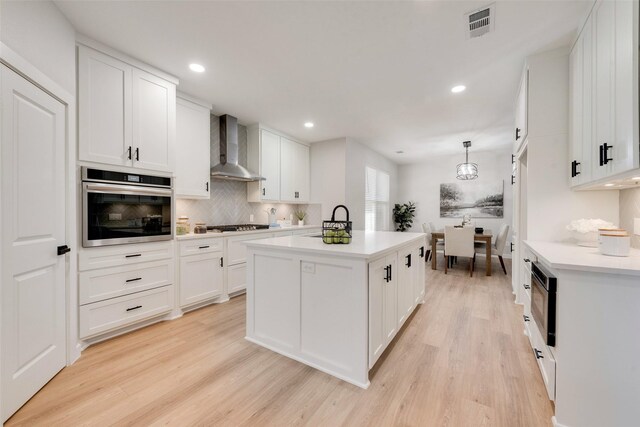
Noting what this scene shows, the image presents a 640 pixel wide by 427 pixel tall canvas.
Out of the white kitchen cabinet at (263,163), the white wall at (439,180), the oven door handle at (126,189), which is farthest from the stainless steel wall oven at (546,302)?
the white wall at (439,180)

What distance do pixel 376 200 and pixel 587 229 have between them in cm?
460

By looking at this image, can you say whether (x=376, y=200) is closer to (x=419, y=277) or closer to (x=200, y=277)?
(x=419, y=277)

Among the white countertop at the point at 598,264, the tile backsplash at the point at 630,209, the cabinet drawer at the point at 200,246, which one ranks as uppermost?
the tile backsplash at the point at 630,209

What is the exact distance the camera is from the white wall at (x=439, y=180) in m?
6.39

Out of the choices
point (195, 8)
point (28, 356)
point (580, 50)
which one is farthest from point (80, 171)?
point (580, 50)

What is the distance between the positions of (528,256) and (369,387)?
5.73ft

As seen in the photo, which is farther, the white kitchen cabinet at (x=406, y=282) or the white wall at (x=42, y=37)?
the white kitchen cabinet at (x=406, y=282)

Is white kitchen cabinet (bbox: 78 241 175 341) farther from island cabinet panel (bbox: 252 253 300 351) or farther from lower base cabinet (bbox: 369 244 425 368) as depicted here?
lower base cabinet (bbox: 369 244 425 368)

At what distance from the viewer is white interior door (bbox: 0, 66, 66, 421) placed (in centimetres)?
145

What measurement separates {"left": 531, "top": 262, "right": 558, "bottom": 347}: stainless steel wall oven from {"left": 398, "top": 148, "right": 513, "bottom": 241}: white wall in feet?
17.8

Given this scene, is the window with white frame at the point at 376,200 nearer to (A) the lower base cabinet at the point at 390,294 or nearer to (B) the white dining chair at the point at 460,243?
(B) the white dining chair at the point at 460,243

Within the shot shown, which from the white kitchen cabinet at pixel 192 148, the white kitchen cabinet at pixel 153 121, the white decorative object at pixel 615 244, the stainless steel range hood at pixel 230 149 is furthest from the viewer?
the stainless steel range hood at pixel 230 149

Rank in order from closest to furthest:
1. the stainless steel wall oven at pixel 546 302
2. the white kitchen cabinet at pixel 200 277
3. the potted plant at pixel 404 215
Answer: the stainless steel wall oven at pixel 546 302 → the white kitchen cabinet at pixel 200 277 → the potted plant at pixel 404 215

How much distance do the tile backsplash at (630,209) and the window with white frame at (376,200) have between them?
12.8 ft
